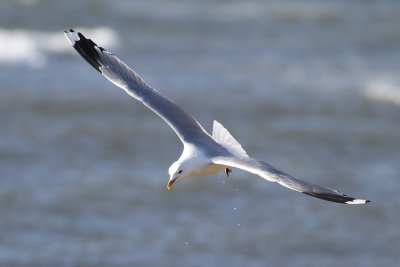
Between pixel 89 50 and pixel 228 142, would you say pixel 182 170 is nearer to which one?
pixel 228 142

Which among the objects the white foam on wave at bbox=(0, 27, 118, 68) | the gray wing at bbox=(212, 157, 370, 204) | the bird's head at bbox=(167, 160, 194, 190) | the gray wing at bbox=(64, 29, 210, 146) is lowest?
the gray wing at bbox=(212, 157, 370, 204)

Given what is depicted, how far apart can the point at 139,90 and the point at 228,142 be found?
69 cm

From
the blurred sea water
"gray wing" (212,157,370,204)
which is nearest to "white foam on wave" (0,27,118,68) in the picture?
the blurred sea water

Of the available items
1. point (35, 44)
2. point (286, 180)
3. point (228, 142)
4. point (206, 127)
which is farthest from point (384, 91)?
point (286, 180)

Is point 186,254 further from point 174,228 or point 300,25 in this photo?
point 300,25

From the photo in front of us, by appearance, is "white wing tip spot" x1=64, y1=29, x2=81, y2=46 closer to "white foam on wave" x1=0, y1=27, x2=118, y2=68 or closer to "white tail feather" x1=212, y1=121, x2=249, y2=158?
"white tail feather" x1=212, y1=121, x2=249, y2=158

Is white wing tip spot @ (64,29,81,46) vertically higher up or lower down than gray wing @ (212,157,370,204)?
higher up

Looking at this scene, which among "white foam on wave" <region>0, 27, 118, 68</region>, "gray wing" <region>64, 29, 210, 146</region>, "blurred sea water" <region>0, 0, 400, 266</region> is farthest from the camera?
"white foam on wave" <region>0, 27, 118, 68</region>

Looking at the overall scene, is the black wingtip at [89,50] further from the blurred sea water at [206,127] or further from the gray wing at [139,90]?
the blurred sea water at [206,127]

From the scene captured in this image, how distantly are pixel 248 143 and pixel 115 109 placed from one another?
5.90 ft

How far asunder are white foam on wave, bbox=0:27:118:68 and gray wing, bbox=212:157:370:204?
8.05m

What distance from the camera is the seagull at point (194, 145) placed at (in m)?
4.23

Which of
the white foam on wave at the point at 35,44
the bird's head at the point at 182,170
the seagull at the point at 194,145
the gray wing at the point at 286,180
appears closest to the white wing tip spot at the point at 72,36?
the seagull at the point at 194,145

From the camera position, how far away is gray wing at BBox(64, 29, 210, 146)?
514 cm
